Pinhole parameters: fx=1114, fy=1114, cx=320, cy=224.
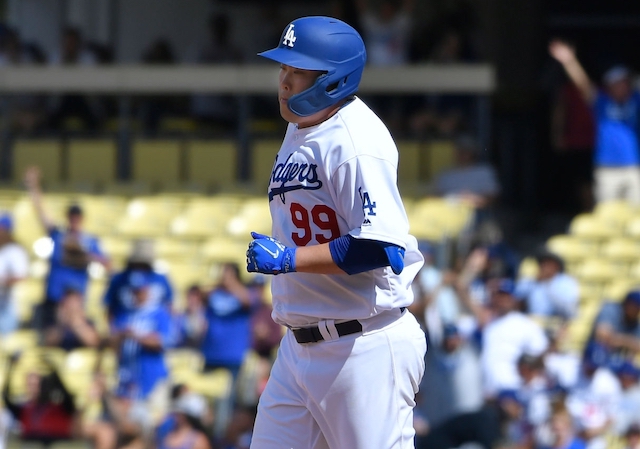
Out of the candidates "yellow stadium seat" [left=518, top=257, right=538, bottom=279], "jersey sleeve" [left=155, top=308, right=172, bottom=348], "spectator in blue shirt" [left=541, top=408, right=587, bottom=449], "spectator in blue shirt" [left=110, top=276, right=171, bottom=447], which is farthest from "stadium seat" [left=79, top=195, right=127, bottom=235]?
"spectator in blue shirt" [left=541, top=408, right=587, bottom=449]

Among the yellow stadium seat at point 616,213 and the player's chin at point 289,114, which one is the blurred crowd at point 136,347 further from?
the player's chin at point 289,114

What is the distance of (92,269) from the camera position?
8.09 m

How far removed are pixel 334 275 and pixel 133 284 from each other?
457cm

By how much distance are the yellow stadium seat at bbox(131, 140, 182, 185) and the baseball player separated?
25.0 ft

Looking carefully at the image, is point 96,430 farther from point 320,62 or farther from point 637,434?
point 320,62

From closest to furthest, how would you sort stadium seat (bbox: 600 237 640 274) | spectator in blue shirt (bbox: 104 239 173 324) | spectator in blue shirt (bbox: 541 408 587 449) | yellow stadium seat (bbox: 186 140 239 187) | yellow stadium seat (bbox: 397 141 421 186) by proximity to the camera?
1. spectator in blue shirt (bbox: 541 408 587 449)
2. spectator in blue shirt (bbox: 104 239 173 324)
3. stadium seat (bbox: 600 237 640 274)
4. yellow stadium seat (bbox: 397 141 421 186)
5. yellow stadium seat (bbox: 186 140 239 187)

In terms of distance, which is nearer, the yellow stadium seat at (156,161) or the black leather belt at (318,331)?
the black leather belt at (318,331)

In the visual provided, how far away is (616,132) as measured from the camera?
29.6ft

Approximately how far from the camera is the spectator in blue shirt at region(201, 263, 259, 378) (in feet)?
23.4

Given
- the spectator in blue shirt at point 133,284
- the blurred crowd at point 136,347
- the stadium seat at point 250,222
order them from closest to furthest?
the blurred crowd at point 136,347 → the spectator in blue shirt at point 133,284 → the stadium seat at point 250,222

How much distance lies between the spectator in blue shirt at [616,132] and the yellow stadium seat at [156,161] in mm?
3712

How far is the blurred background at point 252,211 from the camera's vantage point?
6605mm

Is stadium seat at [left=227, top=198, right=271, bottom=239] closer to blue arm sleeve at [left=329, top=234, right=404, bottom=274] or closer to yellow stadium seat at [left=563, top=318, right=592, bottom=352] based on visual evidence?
yellow stadium seat at [left=563, top=318, right=592, bottom=352]

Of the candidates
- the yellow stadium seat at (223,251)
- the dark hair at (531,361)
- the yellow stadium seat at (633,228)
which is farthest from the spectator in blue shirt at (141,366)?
the yellow stadium seat at (633,228)
